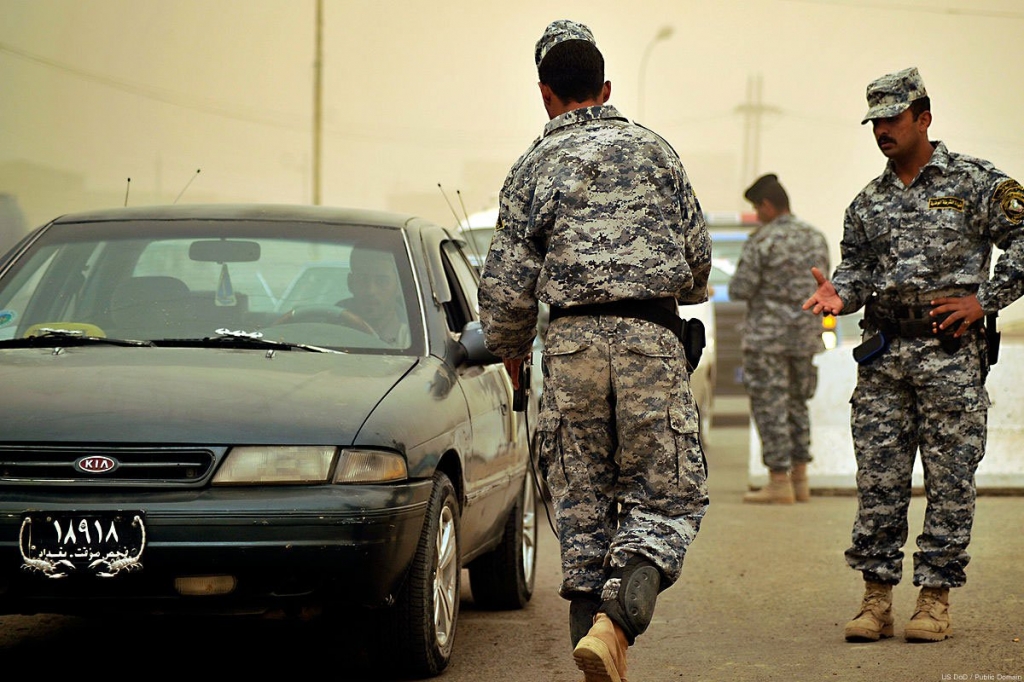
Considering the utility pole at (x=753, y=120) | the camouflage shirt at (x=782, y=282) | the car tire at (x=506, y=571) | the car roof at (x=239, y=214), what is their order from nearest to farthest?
the car roof at (x=239, y=214)
the car tire at (x=506, y=571)
the camouflage shirt at (x=782, y=282)
the utility pole at (x=753, y=120)

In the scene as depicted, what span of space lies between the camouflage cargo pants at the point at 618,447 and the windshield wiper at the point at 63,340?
4.61 ft

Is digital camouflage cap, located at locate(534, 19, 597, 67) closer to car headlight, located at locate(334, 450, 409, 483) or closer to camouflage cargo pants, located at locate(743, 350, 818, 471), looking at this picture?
car headlight, located at locate(334, 450, 409, 483)

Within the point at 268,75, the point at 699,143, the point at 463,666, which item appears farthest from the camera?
the point at 699,143

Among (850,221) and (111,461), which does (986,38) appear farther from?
(111,461)

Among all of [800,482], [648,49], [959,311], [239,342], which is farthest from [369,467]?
[648,49]

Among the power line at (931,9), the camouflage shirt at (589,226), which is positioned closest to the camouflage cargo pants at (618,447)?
the camouflage shirt at (589,226)

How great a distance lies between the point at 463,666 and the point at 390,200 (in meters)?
13.5

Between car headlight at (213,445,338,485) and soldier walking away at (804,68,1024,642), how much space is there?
6.88 ft

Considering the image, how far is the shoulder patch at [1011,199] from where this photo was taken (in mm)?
5348

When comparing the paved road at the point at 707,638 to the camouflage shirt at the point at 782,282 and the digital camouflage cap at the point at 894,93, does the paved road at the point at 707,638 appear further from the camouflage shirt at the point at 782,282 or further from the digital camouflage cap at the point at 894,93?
the camouflage shirt at the point at 782,282

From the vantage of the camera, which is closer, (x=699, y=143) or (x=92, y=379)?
(x=92, y=379)

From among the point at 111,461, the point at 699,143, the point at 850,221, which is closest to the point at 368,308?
the point at 111,461

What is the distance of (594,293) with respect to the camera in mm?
4367

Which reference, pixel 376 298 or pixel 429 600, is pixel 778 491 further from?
pixel 429 600
